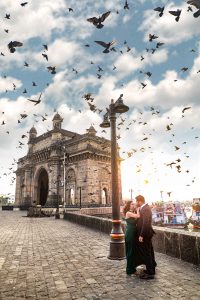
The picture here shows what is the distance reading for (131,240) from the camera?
5.50m

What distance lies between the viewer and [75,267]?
5773mm

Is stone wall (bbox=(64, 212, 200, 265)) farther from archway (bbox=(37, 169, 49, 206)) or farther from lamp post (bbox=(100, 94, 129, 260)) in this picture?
archway (bbox=(37, 169, 49, 206))

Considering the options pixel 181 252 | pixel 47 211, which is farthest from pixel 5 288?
pixel 47 211

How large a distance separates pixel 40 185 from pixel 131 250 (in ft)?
147

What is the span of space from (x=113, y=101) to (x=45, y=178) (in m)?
43.0

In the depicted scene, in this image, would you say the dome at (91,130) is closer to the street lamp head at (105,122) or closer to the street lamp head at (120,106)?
the street lamp head at (105,122)

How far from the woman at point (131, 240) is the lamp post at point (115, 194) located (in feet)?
4.22

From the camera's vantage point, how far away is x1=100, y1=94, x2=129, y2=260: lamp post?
672cm

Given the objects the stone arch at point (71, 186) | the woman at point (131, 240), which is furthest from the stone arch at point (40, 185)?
the woman at point (131, 240)

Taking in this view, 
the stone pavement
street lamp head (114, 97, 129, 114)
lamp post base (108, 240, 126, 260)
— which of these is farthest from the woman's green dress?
street lamp head (114, 97, 129, 114)

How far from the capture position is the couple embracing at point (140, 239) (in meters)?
5.20

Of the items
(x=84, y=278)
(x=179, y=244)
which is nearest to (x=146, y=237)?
(x=84, y=278)

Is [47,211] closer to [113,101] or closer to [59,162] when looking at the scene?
[59,162]

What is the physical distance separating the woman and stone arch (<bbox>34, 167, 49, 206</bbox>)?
41066mm
